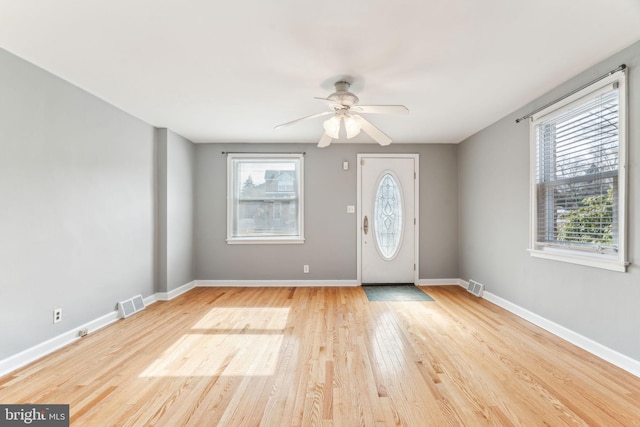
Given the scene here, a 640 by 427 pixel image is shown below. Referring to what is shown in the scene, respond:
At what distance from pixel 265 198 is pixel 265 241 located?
27.2 inches

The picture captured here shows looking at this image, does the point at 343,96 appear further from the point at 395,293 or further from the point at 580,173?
the point at 395,293

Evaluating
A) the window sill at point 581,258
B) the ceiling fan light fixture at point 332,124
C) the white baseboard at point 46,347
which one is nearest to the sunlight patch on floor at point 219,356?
the white baseboard at point 46,347

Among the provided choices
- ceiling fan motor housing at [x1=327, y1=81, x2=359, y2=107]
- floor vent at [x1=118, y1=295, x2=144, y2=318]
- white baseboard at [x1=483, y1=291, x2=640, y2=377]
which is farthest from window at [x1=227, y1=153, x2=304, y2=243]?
white baseboard at [x1=483, y1=291, x2=640, y2=377]

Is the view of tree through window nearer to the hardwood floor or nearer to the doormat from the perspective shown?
the hardwood floor

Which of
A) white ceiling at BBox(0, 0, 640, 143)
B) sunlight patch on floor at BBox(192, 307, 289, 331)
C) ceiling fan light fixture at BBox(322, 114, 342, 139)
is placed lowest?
sunlight patch on floor at BBox(192, 307, 289, 331)

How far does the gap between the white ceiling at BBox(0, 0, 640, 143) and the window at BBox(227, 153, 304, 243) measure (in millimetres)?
1599

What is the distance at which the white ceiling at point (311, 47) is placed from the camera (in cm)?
169

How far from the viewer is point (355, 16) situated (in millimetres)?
1745

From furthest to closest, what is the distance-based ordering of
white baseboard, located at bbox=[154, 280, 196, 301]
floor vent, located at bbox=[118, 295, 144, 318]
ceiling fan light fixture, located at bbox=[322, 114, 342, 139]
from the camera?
white baseboard, located at bbox=[154, 280, 196, 301], floor vent, located at bbox=[118, 295, 144, 318], ceiling fan light fixture, located at bbox=[322, 114, 342, 139]

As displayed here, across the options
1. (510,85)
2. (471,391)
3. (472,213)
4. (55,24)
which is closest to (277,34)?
(55,24)

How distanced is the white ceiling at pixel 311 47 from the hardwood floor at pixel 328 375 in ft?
7.51

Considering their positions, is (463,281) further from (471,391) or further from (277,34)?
(277,34)

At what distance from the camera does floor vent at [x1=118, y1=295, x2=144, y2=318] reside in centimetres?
323

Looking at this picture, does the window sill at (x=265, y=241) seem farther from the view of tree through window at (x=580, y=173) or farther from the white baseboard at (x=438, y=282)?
the view of tree through window at (x=580, y=173)
